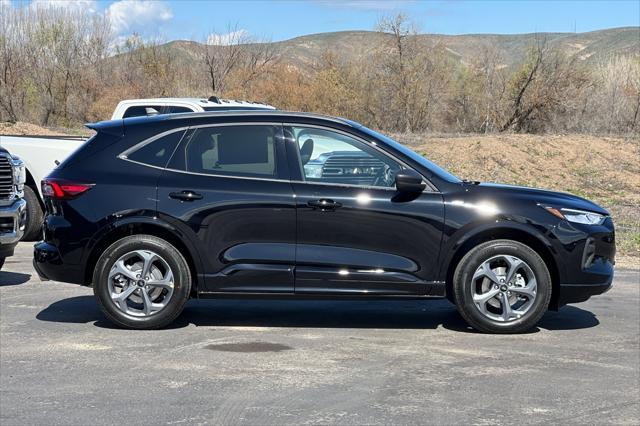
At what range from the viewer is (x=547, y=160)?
992 inches

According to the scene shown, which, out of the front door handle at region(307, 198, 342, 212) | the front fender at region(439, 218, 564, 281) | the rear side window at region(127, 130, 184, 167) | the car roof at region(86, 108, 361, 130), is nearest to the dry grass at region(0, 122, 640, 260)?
the front fender at region(439, 218, 564, 281)

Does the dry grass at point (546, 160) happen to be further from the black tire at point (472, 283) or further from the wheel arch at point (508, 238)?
the black tire at point (472, 283)

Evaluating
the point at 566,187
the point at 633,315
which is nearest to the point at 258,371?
the point at 633,315

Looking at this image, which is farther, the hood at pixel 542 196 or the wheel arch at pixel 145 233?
the hood at pixel 542 196

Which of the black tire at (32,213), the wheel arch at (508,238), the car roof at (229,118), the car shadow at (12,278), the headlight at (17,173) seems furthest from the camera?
the black tire at (32,213)

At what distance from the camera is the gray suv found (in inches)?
328

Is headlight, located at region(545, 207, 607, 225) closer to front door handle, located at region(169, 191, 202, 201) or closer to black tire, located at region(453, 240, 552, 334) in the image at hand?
black tire, located at region(453, 240, 552, 334)

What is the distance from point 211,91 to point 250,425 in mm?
35075

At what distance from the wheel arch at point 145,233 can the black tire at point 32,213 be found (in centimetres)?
513

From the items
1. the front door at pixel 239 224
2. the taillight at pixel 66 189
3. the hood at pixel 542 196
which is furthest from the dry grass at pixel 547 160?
the taillight at pixel 66 189

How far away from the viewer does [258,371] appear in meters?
5.81

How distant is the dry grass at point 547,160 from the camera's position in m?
23.2

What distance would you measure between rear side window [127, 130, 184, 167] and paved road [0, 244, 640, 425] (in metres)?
1.42

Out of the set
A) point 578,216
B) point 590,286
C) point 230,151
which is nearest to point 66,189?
point 230,151
